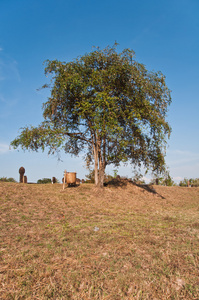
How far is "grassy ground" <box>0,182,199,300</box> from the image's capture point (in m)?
4.70

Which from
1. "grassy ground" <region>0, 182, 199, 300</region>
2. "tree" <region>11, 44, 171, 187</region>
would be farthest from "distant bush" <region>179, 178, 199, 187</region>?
"grassy ground" <region>0, 182, 199, 300</region>

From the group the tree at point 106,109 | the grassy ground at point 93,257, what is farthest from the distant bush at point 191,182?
the grassy ground at point 93,257

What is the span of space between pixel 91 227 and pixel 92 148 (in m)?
13.5

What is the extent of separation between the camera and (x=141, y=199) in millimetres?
20203

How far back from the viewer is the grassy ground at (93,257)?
4695 mm

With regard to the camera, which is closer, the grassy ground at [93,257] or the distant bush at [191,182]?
the grassy ground at [93,257]

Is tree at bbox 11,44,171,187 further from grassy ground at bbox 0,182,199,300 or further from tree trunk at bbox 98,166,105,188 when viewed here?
grassy ground at bbox 0,182,199,300

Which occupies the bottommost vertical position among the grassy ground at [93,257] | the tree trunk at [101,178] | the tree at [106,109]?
the grassy ground at [93,257]

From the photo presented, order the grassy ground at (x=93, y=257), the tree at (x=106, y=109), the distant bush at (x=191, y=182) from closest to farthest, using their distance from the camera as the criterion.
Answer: the grassy ground at (x=93, y=257) → the tree at (x=106, y=109) → the distant bush at (x=191, y=182)

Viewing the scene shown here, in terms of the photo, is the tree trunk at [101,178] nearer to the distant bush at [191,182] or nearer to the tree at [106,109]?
the tree at [106,109]

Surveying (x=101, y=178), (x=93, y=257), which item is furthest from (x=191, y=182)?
(x=93, y=257)

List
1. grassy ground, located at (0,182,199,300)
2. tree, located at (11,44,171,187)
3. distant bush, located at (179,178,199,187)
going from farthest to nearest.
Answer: distant bush, located at (179,178,199,187) < tree, located at (11,44,171,187) < grassy ground, located at (0,182,199,300)

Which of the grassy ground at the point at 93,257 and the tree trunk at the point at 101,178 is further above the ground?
→ the tree trunk at the point at 101,178

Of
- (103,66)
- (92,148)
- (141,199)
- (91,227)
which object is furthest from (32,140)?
(91,227)
